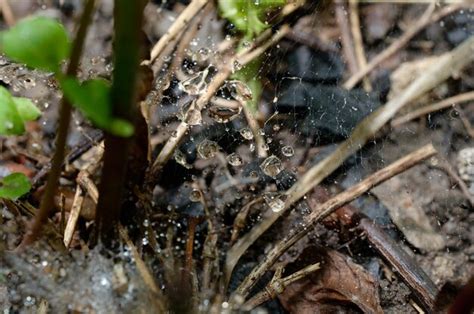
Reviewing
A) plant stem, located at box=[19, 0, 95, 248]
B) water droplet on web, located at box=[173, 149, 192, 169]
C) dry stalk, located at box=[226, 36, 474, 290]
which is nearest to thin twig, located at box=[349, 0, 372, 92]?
dry stalk, located at box=[226, 36, 474, 290]

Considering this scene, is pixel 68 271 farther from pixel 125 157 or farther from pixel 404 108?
pixel 404 108

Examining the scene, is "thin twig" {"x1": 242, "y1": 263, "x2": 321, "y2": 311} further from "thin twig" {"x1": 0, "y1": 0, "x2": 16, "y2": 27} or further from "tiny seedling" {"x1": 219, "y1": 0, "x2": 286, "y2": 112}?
"thin twig" {"x1": 0, "y1": 0, "x2": 16, "y2": 27}

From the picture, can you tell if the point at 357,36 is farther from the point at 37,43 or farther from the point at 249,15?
the point at 37,43

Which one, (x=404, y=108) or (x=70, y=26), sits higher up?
(x=70, y=26)

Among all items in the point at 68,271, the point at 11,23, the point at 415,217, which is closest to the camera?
the point at 68,271

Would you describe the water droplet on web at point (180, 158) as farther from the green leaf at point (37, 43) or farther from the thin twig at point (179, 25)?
the green leaf at point (37, 43)

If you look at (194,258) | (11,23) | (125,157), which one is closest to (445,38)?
(194,258)

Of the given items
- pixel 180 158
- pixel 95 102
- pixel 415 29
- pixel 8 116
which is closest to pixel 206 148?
pixel 180 158

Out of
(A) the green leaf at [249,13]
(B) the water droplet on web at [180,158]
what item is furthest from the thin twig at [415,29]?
(B) the water droplet on web at [180,158]
